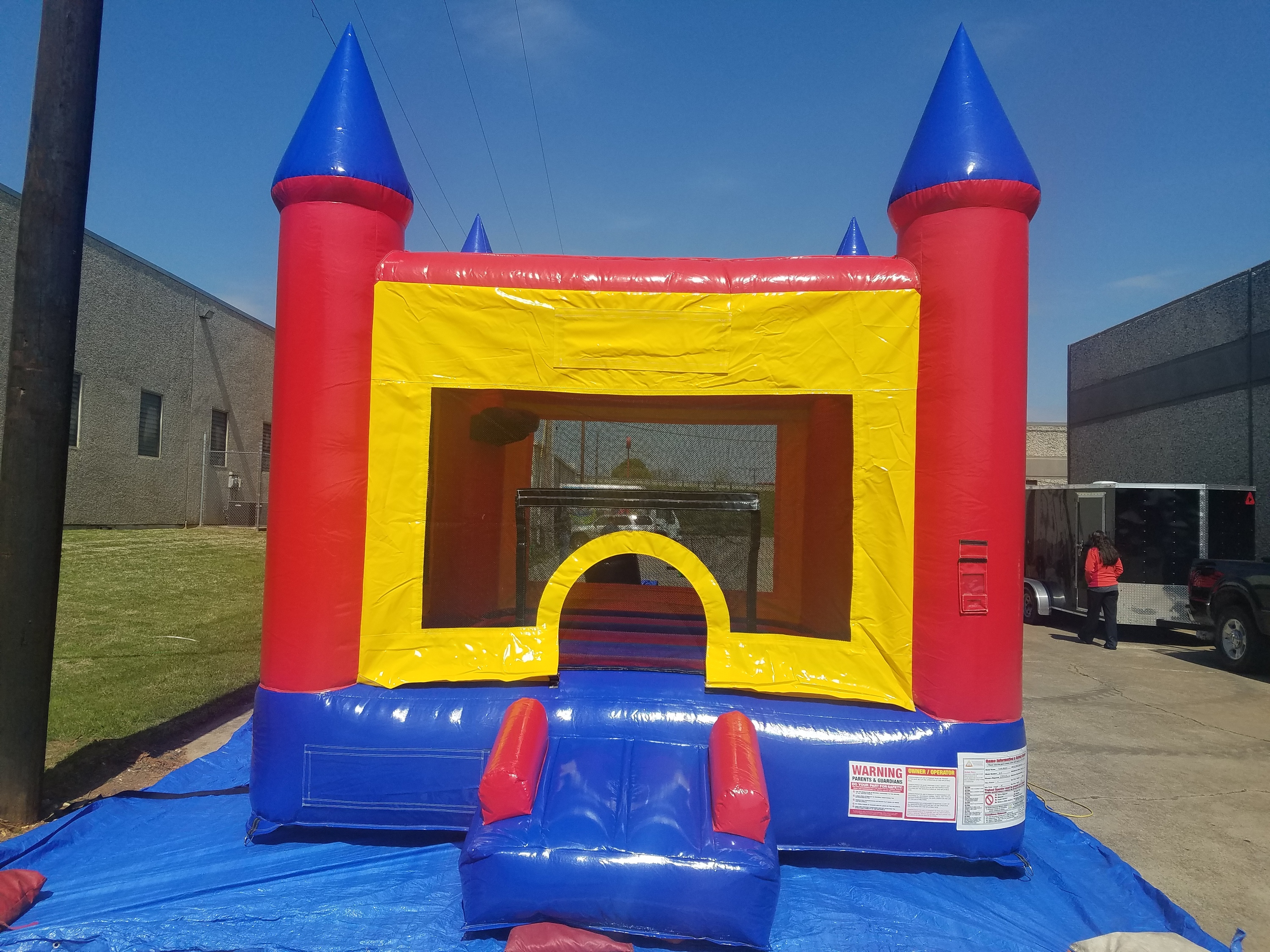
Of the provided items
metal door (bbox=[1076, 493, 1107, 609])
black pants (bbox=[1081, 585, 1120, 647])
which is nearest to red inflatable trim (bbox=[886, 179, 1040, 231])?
black pants (bbox=[1081, 585, 1120, 647])

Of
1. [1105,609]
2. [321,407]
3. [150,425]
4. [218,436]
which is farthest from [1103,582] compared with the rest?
[218,436]

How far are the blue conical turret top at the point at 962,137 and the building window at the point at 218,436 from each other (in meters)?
20.2

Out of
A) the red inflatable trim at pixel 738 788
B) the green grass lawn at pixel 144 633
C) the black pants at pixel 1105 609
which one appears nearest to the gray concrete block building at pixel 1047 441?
the black pants at pixel 1105 609

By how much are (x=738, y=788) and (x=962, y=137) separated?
2.99 m

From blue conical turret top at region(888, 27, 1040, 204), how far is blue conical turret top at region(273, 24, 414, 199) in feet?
8.02

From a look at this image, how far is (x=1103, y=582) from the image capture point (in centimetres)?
995

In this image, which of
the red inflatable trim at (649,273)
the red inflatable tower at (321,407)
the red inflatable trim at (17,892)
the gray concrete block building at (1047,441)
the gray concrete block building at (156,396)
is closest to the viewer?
the red inflatable trim at (17,892)

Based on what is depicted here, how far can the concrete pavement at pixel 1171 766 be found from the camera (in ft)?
12.4

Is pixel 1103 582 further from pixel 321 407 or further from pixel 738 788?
pixel 321 407

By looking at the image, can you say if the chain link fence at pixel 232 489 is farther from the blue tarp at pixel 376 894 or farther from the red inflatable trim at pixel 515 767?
the red inflatable trim at pixel 515 767

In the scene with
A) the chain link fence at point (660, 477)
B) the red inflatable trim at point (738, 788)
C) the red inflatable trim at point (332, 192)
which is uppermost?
the red inflatable trim at point (332, 192)

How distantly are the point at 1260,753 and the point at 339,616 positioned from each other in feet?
21.0

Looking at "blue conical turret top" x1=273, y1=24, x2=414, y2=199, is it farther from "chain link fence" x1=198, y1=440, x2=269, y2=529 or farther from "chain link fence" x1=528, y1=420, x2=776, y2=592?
"chain link fence" x1=198, y1=440, x2=269, y2=529

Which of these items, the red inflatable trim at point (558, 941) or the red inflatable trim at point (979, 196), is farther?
the red inflatable trim at point (979, 196)
